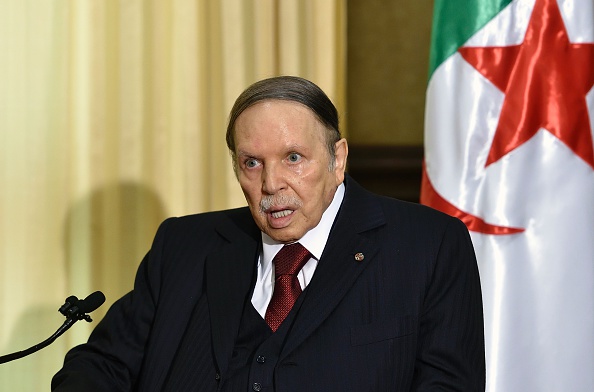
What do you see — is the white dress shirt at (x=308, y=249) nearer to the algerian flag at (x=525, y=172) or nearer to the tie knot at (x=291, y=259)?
the tie knot at (x=291, y=259)

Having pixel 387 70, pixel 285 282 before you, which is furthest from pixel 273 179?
pixel 387 70

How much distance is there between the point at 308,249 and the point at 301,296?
6.2 inches

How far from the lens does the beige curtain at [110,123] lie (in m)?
3.65

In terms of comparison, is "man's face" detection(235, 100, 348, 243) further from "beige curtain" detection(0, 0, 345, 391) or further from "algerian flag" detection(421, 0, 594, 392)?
"beige curtain" detection(0, 0, 345, 391)

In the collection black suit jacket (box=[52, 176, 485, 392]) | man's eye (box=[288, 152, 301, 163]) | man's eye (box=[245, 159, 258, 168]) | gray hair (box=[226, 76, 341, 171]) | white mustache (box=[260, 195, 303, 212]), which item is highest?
gray hair (box=[226, 76, 341, 171])

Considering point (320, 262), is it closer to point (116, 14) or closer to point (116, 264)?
point (116, 264)

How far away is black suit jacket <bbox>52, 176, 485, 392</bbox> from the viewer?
2.32 m

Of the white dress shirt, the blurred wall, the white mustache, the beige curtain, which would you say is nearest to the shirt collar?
the white dress shirt

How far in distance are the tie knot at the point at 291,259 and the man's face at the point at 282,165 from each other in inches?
1.8

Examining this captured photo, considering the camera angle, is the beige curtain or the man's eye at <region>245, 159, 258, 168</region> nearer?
the man's eye at <region>245, 159, 258, 168</region>

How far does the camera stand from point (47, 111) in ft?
12.1

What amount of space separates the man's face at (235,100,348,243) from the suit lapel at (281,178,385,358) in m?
0.10

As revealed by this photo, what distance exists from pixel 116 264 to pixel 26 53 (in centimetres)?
97

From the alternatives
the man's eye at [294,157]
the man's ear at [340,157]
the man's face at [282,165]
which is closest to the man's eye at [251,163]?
the man's face at [282,165]
